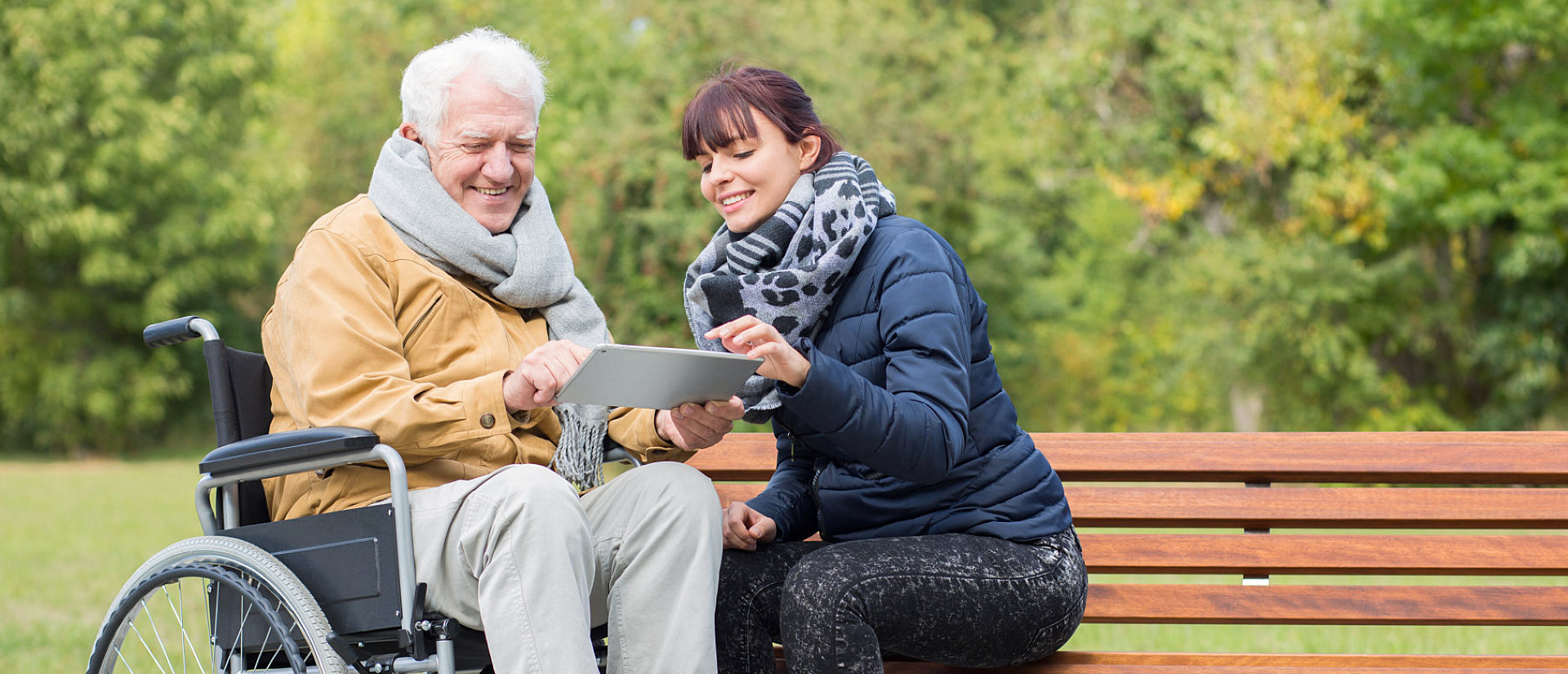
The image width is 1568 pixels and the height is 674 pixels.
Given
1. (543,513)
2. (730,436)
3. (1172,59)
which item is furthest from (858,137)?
(543,513)

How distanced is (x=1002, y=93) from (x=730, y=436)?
18.7 m

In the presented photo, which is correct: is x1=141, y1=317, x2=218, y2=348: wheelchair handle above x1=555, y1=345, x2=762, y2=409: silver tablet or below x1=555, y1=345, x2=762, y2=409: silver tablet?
above

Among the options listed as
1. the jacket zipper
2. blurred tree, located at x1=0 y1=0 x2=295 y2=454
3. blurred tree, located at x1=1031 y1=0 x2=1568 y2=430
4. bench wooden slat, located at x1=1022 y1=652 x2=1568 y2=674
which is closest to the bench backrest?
bench wooden slat, located at x1=1022 y1=652 x2=1568 y2=674

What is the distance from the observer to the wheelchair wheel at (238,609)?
84.7 inches

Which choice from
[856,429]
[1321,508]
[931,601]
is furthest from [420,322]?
[1321,508]

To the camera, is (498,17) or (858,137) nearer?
(858,137)

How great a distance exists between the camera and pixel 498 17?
77.3ft

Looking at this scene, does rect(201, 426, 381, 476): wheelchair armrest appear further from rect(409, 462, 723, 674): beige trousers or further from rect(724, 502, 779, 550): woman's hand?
rect(724, 502, 779, 550): woman's hand

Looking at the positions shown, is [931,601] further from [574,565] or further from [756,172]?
[756,172]

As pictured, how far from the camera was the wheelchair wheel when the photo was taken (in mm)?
2150

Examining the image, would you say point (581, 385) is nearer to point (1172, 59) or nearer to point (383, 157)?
point (383, 157)

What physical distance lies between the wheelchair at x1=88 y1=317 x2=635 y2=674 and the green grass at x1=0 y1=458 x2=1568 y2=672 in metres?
2.29

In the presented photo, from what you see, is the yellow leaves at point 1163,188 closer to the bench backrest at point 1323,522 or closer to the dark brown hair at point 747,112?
the bench backrest at point 1323,522

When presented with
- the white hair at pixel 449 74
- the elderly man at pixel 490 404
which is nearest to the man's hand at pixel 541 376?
the elderly man at pixel 490 404
